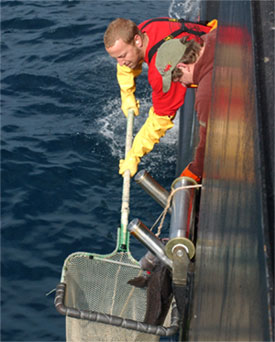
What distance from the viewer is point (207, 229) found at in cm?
250

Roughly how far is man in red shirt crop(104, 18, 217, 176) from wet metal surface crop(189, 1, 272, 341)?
1.17 m

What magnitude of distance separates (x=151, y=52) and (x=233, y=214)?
255 centimetres

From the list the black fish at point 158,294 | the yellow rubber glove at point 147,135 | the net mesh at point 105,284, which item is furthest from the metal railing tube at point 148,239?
the yellow rubber glove at point 147,135

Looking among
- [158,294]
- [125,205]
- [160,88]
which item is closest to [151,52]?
[160,88]

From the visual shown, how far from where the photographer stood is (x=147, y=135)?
14.1 ft

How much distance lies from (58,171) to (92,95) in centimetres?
182

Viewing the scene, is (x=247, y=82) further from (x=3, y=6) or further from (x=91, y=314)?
(x=3, y=6)

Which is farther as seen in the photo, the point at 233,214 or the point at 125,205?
the point at 125,205

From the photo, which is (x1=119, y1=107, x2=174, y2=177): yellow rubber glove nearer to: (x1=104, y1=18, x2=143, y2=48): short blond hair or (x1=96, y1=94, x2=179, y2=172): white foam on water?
(x1=104, y1=18, x2=143, y2=48): short blond hair

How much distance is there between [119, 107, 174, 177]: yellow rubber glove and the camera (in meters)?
4.25

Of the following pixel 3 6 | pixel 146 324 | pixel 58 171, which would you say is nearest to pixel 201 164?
pixel 146 324

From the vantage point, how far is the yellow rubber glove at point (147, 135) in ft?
13.9

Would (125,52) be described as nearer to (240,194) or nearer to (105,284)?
(105,284)

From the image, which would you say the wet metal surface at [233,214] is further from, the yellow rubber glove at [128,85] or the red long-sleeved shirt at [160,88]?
the yellow rubber glove at [128,85]
